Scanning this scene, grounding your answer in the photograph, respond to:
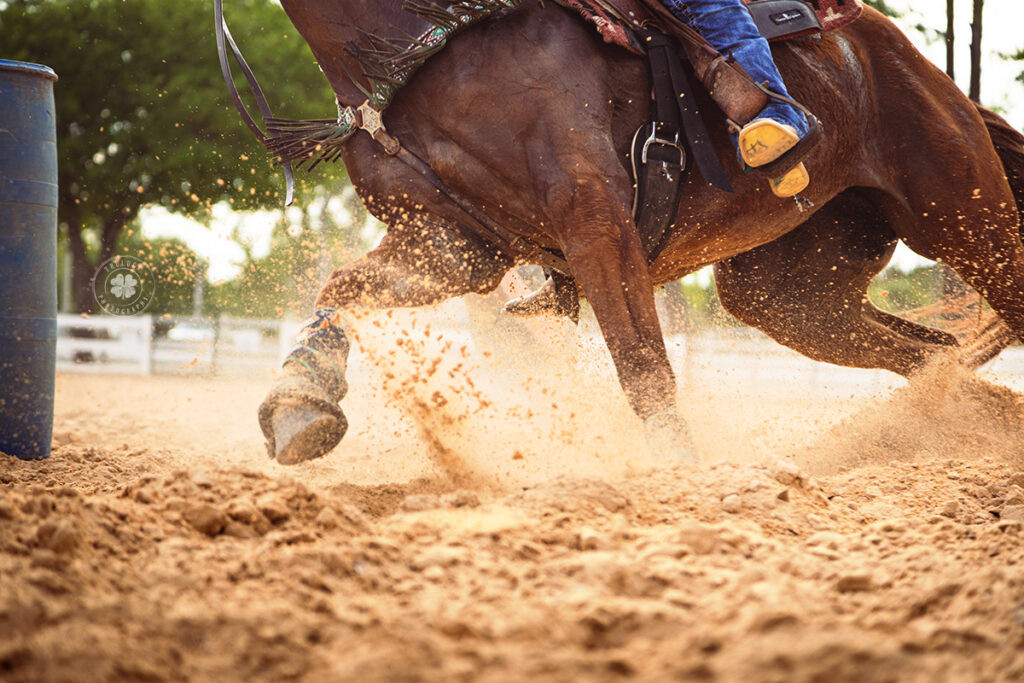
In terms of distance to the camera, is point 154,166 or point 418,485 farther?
point 154,166

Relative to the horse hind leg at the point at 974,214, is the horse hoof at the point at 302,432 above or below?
below

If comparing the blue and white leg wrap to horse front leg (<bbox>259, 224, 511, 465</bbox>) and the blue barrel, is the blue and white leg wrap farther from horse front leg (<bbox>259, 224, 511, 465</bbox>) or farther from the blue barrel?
the blue barrel

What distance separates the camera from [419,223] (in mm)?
3068

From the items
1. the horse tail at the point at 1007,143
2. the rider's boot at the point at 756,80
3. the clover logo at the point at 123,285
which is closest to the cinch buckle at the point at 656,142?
the rider's boot at the point at 756,80

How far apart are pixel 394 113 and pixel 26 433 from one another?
196 centimetres

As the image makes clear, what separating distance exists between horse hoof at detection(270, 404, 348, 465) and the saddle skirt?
1610mm

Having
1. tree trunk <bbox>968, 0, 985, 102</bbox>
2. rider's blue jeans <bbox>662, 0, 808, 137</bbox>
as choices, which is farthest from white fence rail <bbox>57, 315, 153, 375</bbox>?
rider's blue jeans <bbox>662, 0, 808, 137</bbox>

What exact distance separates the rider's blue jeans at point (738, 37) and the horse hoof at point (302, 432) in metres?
1.81

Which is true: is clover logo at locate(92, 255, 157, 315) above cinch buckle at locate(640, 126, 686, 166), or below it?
below

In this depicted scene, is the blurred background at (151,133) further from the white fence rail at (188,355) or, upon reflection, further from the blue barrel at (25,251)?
the blue barrel at (25,251)

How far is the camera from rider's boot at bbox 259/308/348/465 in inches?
103

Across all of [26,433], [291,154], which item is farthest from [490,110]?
[26,433]

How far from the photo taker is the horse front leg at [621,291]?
108 inches

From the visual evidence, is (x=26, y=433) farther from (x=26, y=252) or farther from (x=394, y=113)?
(x=394, y=113)
